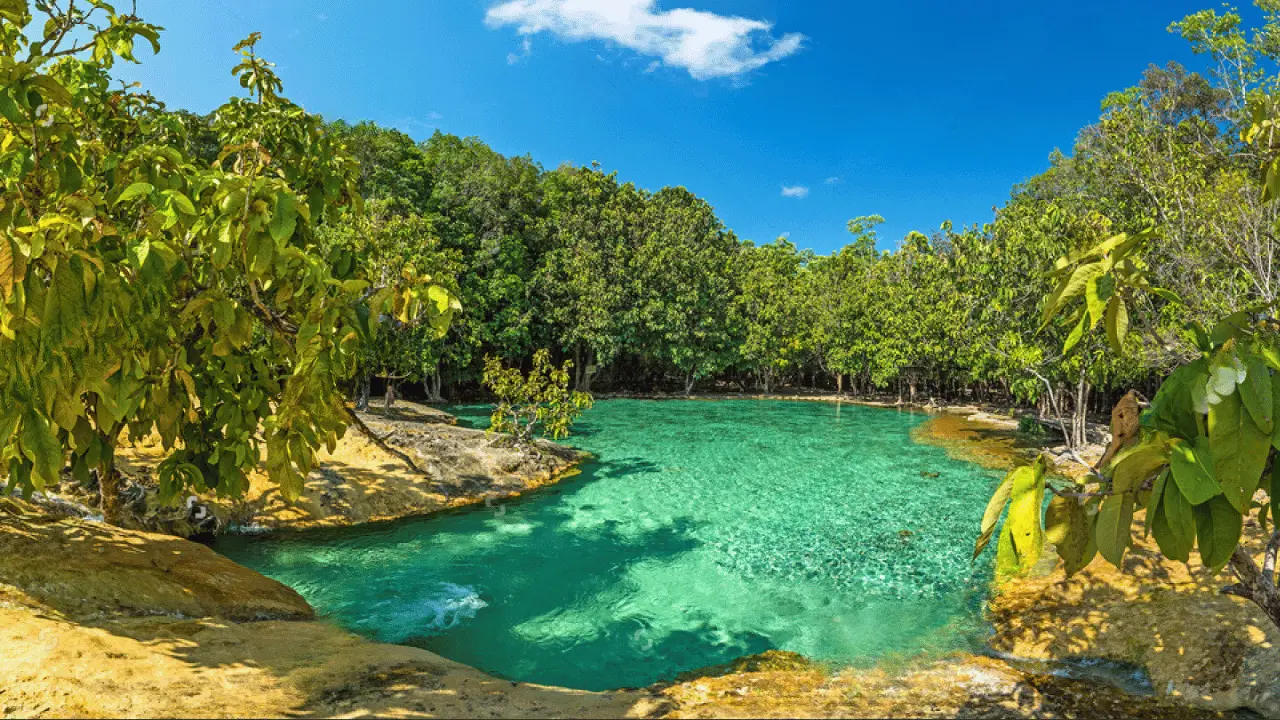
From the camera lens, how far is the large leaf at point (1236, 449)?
82.6 inches

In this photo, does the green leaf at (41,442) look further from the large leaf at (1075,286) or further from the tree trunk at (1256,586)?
the tree trunk at (1256,586)

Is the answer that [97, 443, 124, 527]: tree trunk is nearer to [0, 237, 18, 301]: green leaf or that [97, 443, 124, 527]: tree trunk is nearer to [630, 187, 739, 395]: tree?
[0, 237, 18, 301]: green leaf

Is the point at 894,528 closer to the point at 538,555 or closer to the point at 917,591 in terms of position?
the point at 917,591

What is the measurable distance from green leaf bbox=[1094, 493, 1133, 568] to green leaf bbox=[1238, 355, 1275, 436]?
46cm

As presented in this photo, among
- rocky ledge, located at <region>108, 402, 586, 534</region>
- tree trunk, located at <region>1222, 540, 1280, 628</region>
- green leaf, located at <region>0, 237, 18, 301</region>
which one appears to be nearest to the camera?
green leaf, located at <region>0, 237, 18, 301</region>

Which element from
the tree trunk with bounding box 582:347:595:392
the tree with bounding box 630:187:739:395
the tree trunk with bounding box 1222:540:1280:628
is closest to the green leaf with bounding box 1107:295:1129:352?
the tree trunk with bounding box 1222:540:1280:628

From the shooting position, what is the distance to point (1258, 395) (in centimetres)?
212

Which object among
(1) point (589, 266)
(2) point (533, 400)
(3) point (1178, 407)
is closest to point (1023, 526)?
(3) point (1178, 407)

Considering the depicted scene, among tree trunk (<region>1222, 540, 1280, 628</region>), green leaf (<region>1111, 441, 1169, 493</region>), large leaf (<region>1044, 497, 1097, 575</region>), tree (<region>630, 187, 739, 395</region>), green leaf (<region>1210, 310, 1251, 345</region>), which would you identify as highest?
tree (<region>630, 187, 739, 395</region>)

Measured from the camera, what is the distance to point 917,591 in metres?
9.32

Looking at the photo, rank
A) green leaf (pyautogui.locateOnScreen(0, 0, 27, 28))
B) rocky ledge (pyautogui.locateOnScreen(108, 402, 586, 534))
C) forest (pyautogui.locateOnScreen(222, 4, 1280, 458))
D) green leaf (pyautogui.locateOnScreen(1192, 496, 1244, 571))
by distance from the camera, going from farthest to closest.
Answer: forest (pyautogui.locateOnScreen(222, 4, 1280, 458))
rocky ledge (pyautogui.locateOnScreen(108, 402, 586, 534))
green leaf (pyautogui.locateOnScreen(0, 0, 27, 28))
green leaf (pyautogui.locateOnScreen(1192, 496, 1244, 571))

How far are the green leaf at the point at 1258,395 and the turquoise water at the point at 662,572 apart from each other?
19.2ft

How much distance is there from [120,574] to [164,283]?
359cm

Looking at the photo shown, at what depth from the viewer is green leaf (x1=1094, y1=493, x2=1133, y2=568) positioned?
7.61 feet
